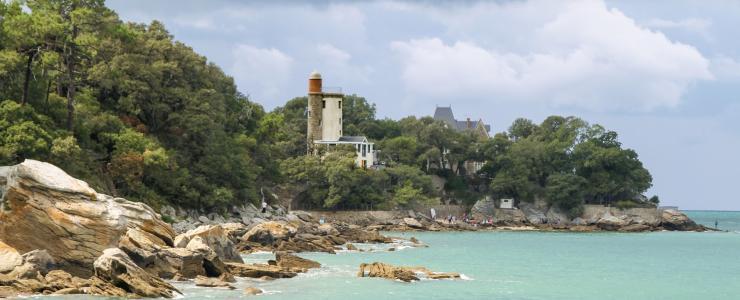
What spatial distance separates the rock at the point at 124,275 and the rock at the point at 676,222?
82164 mm

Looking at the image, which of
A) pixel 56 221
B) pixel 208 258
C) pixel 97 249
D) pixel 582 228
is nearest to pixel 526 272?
pixel 208 258

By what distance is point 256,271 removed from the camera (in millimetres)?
35969

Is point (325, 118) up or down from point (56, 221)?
up

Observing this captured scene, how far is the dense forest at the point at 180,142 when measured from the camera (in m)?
52.1

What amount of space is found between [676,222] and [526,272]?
63.6 metres

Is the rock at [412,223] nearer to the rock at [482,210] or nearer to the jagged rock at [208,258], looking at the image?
the rock at [482,210]

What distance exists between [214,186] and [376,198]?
30.2 meters

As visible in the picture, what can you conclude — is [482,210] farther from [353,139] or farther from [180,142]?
[180,142]

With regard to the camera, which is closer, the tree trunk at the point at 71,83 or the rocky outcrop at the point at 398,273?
the rocky outcrop at the point at 398,273

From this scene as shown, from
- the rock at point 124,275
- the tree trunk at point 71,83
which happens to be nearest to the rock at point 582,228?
the tree trunk at point 71,83

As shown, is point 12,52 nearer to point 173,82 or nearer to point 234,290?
point 173,82

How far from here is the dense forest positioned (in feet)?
171

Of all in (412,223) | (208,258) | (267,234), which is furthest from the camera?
(412,223)

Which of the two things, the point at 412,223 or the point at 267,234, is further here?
the point at 412,223
